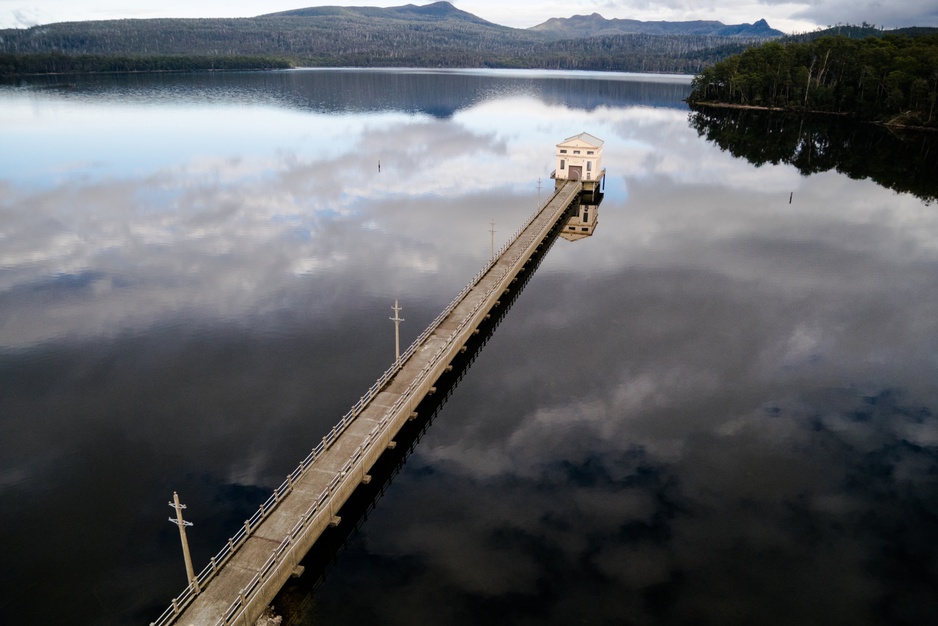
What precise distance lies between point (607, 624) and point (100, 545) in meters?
20.3

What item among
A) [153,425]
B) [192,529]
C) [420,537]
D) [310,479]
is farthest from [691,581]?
[153,425]

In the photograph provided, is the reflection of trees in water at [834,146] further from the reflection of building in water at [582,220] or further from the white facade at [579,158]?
the reflection of building in water at [582,220]

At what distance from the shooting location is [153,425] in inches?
1296

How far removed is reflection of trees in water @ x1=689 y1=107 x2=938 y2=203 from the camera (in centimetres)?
9775

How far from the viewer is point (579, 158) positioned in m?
87.2

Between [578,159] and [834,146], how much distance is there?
66.6 meters

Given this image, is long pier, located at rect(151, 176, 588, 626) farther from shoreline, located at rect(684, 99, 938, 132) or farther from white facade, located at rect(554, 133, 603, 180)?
shoreline, located at rect(684, 99, 938, 132)

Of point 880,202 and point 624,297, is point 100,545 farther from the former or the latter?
point 880,202

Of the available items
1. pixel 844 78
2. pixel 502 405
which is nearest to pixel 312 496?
pixel 502 405

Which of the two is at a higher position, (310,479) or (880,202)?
(880,202)

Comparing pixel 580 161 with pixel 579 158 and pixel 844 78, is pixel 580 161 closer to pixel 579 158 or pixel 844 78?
pixel 579 158

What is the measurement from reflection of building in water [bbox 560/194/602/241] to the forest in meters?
96.5

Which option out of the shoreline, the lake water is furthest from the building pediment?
the shoreline

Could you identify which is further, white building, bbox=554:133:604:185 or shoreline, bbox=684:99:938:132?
shoreline, bbox=684:99:938:132
